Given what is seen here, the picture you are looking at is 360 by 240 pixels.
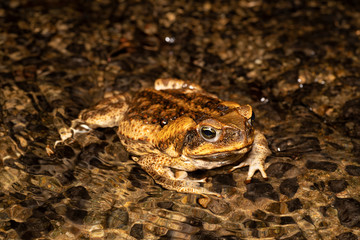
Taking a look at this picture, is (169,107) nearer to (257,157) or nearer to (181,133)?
(181,133)

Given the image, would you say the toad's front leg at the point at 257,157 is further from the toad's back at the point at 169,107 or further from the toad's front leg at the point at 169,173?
the toad's back at the point at 169,107

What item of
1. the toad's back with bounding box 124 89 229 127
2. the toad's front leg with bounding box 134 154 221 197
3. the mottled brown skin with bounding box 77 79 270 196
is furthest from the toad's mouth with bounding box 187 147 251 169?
the toad's back with bounding box 124 89 229 127

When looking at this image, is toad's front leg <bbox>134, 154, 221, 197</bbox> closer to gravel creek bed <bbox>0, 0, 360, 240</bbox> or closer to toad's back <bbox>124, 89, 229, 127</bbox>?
gravel creek bed <bbox>0, 0, 360, 240</bbox>

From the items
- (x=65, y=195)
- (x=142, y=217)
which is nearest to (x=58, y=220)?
(x=65, y=195)

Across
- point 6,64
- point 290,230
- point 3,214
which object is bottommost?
point 290,230

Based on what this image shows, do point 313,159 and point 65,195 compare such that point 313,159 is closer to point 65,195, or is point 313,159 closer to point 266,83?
point 266,83

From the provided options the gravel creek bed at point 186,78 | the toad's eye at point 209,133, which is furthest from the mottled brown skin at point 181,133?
the gravel creek bed at point 186,78
